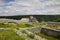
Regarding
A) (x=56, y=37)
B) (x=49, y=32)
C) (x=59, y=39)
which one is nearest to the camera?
(x=59, y=39)

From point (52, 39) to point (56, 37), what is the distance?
1081 mm

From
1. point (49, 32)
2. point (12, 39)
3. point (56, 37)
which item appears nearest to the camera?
point (12, 39)

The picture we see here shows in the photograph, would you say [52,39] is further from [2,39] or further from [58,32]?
[2,39]

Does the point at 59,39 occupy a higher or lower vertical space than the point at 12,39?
lower

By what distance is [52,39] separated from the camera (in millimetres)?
15688

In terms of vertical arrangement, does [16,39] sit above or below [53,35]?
above

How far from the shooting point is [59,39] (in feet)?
51.1

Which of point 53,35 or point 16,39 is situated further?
point 53,35

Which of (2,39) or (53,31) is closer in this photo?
(2,39)

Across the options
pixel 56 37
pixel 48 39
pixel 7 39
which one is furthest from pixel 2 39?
pixel 56 37

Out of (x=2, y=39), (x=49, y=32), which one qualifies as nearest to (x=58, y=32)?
(x=49, y=32)

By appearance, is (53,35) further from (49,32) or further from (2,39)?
(2,39)

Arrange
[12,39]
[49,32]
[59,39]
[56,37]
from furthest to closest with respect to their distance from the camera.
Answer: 1. [49,32]
2. [56,37]
3. [59,39]
4. [12,39]

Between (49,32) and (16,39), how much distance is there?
6446 mm
